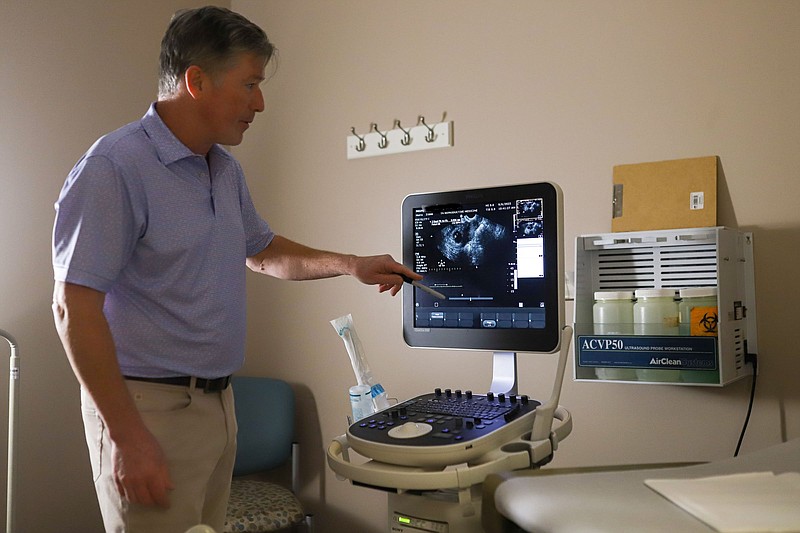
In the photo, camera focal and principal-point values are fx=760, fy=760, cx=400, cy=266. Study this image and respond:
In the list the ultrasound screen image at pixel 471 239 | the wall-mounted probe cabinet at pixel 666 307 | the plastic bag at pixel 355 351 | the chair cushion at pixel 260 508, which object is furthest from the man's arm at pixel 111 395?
the chair cushion at pixel 260 508

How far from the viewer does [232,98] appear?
1463 millimetres

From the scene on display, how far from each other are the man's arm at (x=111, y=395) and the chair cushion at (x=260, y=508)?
124 centimetres

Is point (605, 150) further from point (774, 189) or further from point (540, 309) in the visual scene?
point (540, 309)

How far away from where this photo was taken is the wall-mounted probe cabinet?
1804 mm

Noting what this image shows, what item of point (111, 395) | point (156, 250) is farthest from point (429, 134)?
point (111, 395)

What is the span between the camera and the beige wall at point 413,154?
6.70 feet

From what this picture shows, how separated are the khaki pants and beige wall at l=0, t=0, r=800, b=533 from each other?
1.18 metres

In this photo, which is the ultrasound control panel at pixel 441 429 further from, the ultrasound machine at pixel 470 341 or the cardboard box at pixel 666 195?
the cardboard box at pixel 666 195

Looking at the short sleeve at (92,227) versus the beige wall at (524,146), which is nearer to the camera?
the short sleeve at (92,227)

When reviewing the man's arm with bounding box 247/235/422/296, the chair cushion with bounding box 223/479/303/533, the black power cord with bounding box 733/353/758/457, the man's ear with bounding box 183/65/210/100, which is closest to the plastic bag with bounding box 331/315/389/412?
the man's arm with bounding box 247/235/422/296

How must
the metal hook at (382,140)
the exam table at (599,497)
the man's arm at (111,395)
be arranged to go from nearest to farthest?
the exam table at (599,497), the man's arm at (111,395), the metal hook at (382,140)

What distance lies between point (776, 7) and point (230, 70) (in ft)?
4.80

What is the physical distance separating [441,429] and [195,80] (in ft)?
2.69

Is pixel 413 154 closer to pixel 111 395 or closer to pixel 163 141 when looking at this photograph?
pixel 163 141
